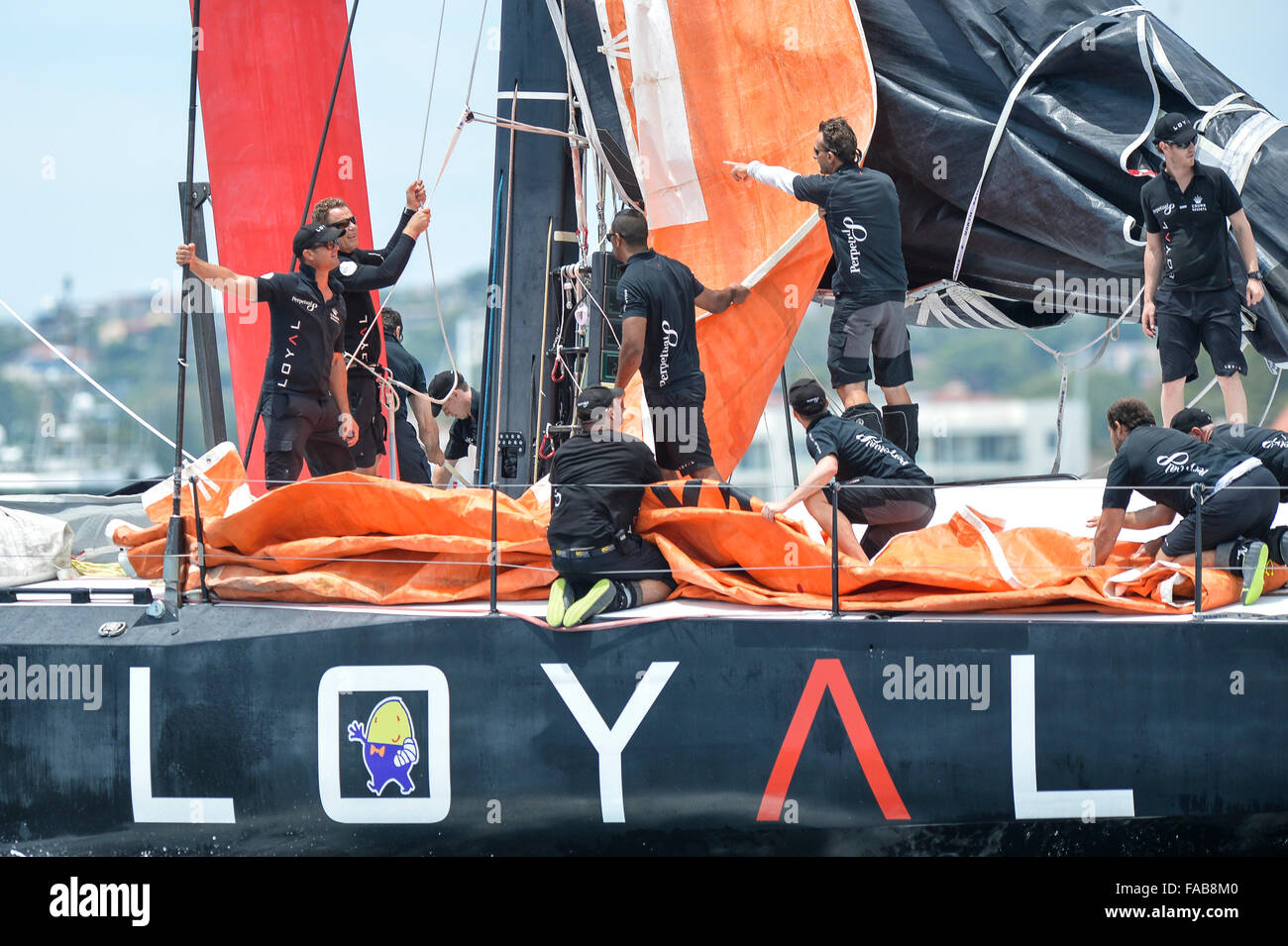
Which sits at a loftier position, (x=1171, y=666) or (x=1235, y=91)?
(x=1235, y=91)

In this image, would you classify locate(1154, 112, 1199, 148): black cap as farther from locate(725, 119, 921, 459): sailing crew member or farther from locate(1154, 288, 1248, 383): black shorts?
locate(725, 119, 921, 459): sailing crew member

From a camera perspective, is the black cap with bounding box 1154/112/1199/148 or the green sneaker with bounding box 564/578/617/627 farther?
the black cap with bounding box 1154/112/1199/148

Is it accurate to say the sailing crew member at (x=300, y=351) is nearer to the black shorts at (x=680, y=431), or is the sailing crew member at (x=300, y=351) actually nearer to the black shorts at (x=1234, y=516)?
the black shorts at (x=680, y=431)

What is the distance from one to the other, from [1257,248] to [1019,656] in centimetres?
228

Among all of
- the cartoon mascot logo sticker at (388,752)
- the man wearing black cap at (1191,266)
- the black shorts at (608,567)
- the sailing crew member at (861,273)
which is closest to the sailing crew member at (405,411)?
the sailing crew member at (861,273)

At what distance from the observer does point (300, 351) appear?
18.7 ft

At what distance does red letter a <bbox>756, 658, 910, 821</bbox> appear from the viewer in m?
4.42

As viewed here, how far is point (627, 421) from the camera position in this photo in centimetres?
597

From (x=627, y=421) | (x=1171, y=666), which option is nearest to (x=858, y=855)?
(x=1171, y=666)

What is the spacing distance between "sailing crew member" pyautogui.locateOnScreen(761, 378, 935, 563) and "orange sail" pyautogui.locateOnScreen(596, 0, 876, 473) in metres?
1.08

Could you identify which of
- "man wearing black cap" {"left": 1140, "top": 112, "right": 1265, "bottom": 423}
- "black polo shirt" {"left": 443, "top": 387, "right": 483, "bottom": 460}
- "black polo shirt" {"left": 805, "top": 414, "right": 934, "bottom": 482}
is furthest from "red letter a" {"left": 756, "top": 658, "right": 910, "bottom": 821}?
"black polo shirt" {"left": 443, "top": 387, "right": 483, "bottom": 460}

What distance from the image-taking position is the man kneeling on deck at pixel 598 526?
4645 millimetres

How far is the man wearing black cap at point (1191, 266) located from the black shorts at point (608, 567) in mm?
2317
